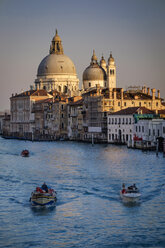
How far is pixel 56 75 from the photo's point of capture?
14088 centimetres

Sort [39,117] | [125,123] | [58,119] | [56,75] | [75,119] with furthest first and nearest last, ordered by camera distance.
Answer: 1. [56,75]
2. [39,117]
3. [58,119]
4. [75,119]
5. [125,123]

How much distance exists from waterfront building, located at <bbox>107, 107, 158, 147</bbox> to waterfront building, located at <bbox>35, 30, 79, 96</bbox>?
61925 mm

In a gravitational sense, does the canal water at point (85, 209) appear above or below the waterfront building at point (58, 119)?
below

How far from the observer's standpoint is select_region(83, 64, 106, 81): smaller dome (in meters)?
132

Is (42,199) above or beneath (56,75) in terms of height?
beneath

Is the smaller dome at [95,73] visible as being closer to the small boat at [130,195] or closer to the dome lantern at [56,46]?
the dome lantern at [56,46]

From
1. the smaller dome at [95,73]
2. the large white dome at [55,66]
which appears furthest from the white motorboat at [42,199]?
the large white dome at [55,66]

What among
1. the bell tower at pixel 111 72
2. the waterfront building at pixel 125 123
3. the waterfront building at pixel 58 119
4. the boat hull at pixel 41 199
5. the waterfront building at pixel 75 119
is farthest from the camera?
the bell tower at pixel 111 72

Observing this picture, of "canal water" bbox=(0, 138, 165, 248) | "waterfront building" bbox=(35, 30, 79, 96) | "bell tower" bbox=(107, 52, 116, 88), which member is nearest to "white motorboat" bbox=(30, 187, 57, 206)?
"canal water" bbox=(0, 138, 165, 248)

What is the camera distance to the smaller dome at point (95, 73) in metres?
132

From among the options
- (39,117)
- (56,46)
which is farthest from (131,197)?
(56,46)

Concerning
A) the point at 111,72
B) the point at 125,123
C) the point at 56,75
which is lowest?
the point at 125,123

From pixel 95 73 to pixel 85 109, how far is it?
4129 centimetres

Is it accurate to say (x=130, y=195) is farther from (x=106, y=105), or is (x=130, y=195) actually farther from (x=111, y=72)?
(x=111, y=72)
